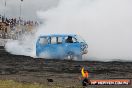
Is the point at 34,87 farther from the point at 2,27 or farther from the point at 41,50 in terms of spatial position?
the point at 2,27

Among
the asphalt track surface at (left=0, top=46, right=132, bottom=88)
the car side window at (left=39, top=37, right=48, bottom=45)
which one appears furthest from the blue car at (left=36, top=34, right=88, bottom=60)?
the asphalt track surface at (left=0, top=46, right=132, bottom=88)

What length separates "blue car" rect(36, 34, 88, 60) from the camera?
31109 mm

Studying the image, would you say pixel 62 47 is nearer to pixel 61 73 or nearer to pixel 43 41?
pixel 43 41

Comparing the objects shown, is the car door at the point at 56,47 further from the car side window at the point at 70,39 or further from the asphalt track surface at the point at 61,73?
the asphalt track surface at the point at 61,73

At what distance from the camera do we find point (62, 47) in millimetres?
31438

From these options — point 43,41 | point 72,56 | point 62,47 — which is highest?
point 43,41

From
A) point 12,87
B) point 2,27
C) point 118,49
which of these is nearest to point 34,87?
point 12,87

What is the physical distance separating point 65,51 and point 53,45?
3.89 feet

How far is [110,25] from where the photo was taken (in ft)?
140

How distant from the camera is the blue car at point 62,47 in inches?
1225

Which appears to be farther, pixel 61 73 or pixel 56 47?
pixel 56 47

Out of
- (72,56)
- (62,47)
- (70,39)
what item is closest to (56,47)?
(62,47)

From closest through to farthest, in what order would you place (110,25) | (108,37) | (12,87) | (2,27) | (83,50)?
1. (12,87)
2. (83,50)
3. (108,37)
4. (110,25)
5. (2,27)

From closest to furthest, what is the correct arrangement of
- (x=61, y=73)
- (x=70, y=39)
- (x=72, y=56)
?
1. (x=61, y=73)
2. (x=72, y=56)
3. (x=70, y=39)
